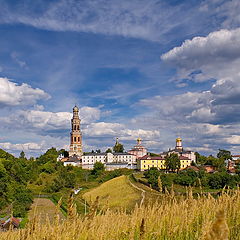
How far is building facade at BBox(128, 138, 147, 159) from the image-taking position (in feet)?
351

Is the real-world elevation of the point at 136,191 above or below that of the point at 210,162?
below

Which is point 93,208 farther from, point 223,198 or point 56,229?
point 223,198

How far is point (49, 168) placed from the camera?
269 ft

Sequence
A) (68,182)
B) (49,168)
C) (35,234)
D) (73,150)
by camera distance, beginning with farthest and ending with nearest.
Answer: (73,150)
(49,168)
(68,182)
(35,234)

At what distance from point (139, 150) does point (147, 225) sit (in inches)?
4104

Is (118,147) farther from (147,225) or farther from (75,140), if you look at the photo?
(147,225)

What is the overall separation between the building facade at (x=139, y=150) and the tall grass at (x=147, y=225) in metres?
101

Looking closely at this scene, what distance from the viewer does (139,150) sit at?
354 ft

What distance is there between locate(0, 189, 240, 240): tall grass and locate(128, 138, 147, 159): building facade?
331 feet

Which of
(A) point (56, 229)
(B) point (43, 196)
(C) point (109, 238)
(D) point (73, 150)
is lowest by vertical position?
(B) point (43, 196)

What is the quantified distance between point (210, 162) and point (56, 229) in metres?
86.3

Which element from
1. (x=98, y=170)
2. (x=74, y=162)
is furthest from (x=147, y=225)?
(x=74, y=162)

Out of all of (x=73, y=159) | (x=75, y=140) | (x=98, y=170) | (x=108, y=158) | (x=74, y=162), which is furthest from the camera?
(x=75, y=140)

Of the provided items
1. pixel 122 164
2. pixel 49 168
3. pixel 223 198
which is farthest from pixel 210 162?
pixel 223 198
